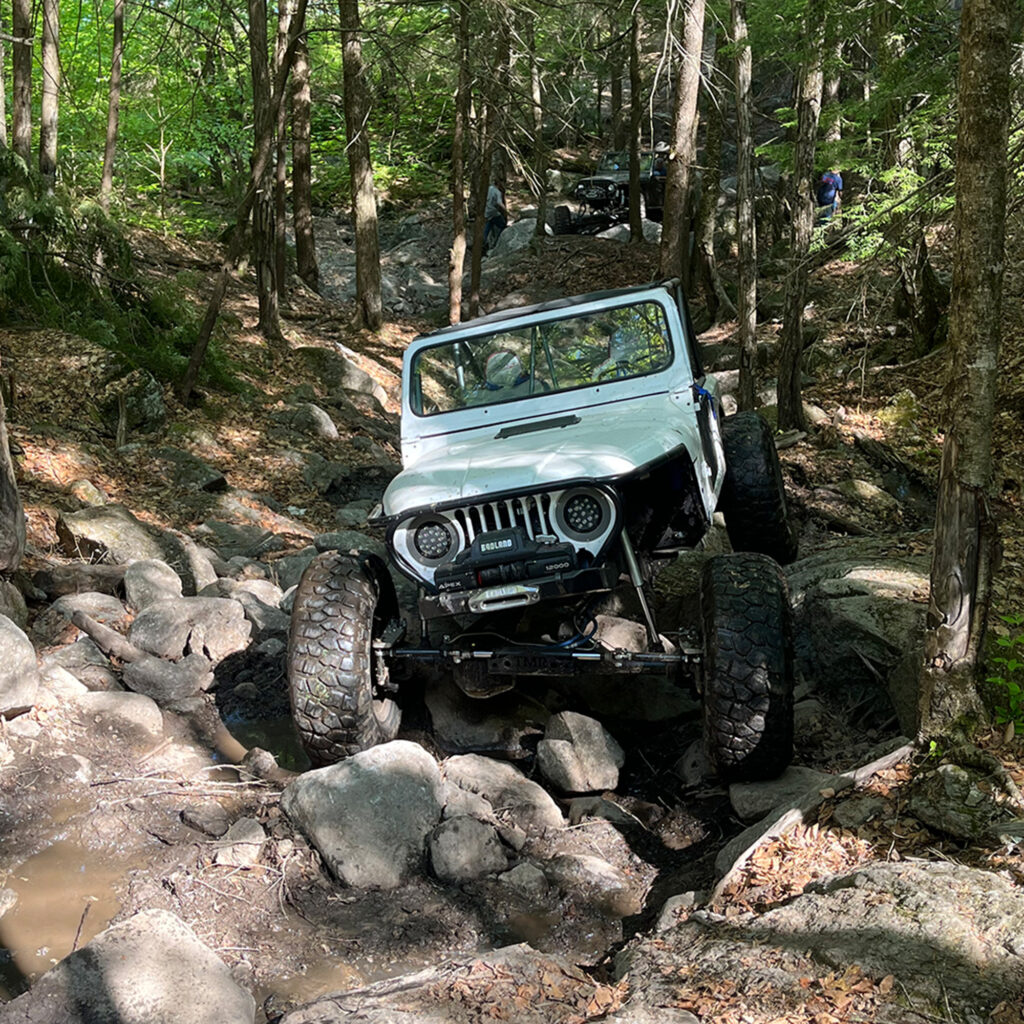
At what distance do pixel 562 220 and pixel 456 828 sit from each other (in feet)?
62.3

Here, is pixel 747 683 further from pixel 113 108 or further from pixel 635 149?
pixel 635 149

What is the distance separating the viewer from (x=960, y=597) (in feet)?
13.0

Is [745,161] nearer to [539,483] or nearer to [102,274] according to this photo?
[102,274]

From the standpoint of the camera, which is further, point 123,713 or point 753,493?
point 753,493

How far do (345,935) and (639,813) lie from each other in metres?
1.58

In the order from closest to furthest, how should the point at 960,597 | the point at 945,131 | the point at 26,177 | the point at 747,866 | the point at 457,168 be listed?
1. the point at 747,866
2. the point at 960,597
3. the point at 945,131
4. the point at 26,177
5. the point at 457,168

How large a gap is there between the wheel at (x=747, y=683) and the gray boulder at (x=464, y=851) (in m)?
1.05

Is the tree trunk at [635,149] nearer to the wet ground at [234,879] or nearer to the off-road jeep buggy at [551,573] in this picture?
the off-road jeep buggy at [551,573]

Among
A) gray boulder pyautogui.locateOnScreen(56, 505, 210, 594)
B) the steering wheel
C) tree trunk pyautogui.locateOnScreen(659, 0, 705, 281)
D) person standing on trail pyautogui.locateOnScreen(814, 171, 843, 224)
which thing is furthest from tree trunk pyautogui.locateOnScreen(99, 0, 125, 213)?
person standing on trail pyautogui.locateOnScreen(814, 171, 843, 224)

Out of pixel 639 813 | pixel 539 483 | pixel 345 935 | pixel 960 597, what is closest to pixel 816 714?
pixel 639 813

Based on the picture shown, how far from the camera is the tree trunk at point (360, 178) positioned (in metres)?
14.2

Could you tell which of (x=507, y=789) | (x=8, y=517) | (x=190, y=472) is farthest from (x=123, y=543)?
(x=507, y=789)

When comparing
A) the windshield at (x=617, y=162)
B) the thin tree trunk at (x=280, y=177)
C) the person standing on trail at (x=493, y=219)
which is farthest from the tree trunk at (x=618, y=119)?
the thin tree trunk at (x=280, y=177)

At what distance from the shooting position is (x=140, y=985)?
289 cm
